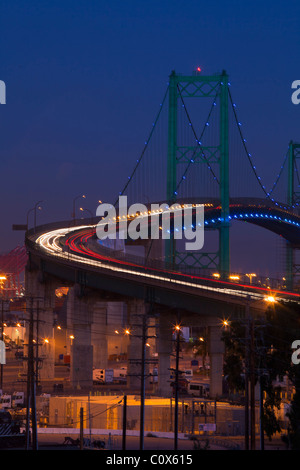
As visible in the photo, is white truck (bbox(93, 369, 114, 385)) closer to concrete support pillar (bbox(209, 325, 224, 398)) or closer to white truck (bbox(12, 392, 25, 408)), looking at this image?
concrete support pillar (bbox(209, 325, 224, 398))

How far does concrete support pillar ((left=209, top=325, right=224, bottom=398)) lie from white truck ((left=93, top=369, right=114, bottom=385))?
12070mm

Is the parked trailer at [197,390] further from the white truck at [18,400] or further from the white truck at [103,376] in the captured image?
the white truck at [18,400]

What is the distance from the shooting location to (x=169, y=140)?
353 feet

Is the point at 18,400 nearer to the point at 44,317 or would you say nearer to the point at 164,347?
the point at 164,347

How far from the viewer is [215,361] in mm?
70312

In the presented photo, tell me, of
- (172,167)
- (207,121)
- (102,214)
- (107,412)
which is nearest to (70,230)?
(102,214)

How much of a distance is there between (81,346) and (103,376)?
3.21m

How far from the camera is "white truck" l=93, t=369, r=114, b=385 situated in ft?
260

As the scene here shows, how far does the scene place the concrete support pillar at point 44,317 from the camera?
273ft

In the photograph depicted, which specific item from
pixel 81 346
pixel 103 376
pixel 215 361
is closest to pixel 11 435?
pixel 215 361

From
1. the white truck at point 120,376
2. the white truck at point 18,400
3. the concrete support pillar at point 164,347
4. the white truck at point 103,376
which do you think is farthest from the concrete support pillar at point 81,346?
the white truck at point 18,400

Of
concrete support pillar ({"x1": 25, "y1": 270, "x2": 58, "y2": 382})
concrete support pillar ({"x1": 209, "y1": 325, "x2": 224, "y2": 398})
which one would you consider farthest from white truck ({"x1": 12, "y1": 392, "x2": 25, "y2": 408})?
concrete support pillar ({"x1": 25, "y1": 270, "x2": 58, "y2": 382})
